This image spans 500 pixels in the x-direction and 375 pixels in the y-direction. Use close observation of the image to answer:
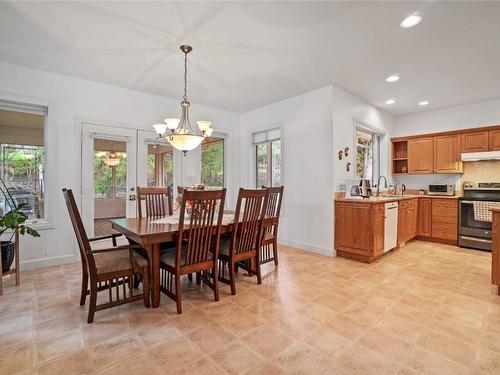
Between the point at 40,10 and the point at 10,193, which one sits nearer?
the point at 40,10

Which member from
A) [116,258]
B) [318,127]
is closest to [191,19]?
[116,258]

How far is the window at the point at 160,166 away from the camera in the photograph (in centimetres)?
456

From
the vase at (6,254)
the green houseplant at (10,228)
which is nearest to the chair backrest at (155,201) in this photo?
the green houseplant at (10,228)

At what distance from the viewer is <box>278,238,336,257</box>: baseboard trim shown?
166 inches

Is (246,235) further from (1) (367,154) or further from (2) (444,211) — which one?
(2) (444,211)

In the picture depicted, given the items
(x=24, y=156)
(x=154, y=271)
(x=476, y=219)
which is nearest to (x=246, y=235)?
(x=154, y=271)

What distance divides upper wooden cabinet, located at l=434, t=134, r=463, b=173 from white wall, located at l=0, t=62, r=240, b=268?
5.58m

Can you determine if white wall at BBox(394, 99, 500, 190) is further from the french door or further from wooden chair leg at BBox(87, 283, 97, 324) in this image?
wooden chair leg at BBox(87, 283, 97, 324)

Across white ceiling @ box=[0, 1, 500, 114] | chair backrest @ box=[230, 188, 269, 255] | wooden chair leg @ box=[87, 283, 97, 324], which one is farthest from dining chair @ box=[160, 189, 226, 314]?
white ceiling @ box=[0, 1, 500, 114]

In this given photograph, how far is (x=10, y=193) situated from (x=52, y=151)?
2.49 feet

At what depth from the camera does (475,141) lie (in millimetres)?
4852

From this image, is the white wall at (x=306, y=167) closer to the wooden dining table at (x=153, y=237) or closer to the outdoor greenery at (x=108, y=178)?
the wooden dining table at (x=153, y=237)

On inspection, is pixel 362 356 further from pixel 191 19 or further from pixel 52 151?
pixel 52 151

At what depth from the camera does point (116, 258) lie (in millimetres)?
2379
